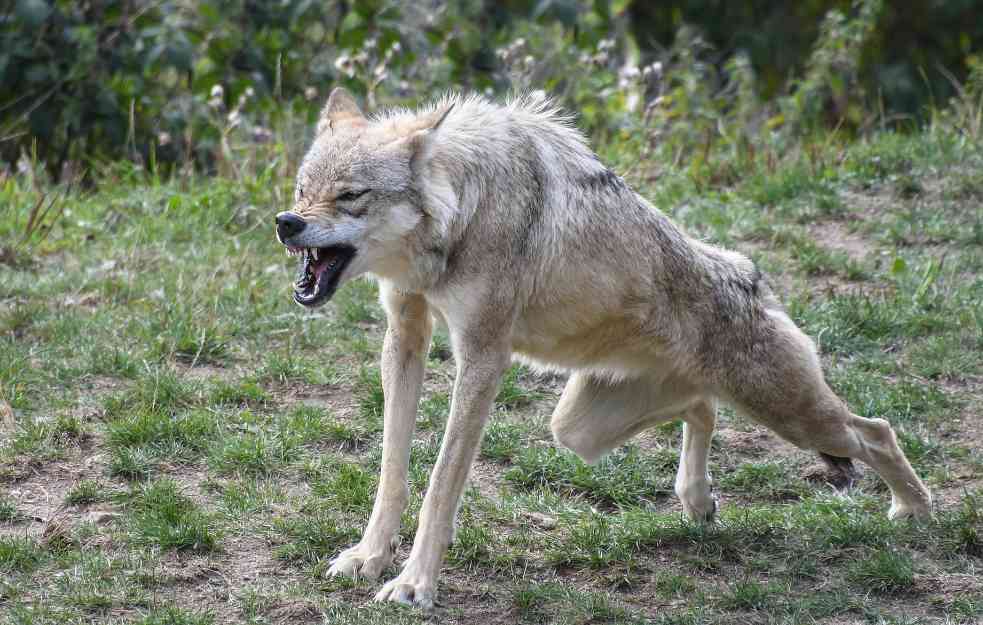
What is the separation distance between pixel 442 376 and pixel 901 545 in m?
2.70

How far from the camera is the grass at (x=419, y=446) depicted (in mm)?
4781

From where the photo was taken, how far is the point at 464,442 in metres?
4.76

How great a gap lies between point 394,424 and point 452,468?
438mm

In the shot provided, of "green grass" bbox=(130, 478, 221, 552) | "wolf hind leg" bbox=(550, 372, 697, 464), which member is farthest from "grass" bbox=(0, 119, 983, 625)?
"wolf hind leg" bbox=(550, 372, 697, 464)

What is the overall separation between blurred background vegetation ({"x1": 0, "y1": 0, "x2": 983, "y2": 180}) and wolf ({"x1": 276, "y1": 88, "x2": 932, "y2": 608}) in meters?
4.04

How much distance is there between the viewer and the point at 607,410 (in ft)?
17.9

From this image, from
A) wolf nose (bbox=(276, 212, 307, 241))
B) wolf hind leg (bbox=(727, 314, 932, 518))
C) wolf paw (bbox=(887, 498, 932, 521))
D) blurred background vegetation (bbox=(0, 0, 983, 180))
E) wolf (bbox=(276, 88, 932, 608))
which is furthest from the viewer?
blurred background vegetation (bbox=(0, 0, 983, 180))

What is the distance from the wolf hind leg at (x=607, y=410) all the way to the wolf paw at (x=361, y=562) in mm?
1030

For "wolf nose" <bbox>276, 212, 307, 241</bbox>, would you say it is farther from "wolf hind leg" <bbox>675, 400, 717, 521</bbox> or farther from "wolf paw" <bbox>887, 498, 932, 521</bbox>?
"wolf paw" <bbox>887, 498, 932, 521</bbox>

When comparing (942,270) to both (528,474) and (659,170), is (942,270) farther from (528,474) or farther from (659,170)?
(528,474)

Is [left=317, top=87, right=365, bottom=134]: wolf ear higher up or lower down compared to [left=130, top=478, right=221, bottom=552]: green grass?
higher up

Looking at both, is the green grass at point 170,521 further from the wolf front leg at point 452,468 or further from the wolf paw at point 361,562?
the wolf front leg at point 452,468

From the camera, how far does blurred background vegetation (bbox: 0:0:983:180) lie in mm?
9586

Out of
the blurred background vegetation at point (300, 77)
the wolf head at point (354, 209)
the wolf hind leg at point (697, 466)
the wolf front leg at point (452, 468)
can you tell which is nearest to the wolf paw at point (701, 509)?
the wolf hind leg at point (697, 466)
